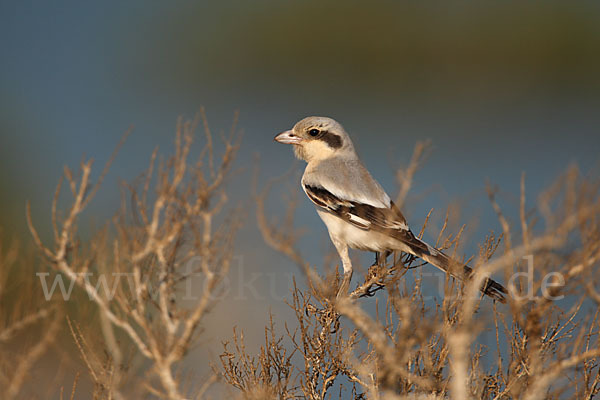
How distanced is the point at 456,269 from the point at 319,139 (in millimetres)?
2041

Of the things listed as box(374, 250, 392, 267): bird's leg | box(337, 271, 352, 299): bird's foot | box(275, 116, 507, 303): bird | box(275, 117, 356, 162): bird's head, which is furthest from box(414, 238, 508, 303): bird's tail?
box(275, 117, 356, 162): bird's head

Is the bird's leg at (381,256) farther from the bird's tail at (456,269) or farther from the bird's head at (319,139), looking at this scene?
the bird's head at (319,139)

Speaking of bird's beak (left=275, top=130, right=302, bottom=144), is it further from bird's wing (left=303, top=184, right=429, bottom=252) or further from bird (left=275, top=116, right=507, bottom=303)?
bird's wing (left=303, top=184, right=429, bottom=252)

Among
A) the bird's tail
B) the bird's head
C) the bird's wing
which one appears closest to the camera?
the bird's tail

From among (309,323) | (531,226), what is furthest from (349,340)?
(531,226)

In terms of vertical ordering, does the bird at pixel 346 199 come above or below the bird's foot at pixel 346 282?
above

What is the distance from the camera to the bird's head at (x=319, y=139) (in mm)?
4953

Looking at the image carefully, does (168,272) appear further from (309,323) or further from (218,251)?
(309,323)

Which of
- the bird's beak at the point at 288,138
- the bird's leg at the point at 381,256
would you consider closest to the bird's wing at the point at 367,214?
the bird's leg at the point at 381,256

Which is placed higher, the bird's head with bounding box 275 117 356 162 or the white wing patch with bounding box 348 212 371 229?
the bird's head with bounding box 275 117 356 162

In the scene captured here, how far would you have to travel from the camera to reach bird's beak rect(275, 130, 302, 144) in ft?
16.4

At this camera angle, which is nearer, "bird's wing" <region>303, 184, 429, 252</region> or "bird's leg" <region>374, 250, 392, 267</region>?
"bird's wing" <region>303, 184, 429, 252</region>

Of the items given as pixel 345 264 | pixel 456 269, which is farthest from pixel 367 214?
pixel 456 269

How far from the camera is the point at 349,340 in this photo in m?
3.49
